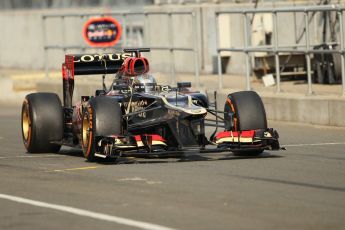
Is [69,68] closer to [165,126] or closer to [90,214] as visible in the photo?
[165,126]

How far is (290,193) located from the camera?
11.8 metres

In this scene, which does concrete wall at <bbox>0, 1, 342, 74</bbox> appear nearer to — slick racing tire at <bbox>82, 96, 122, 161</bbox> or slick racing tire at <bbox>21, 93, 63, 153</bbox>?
slick racing tire at <bbox>21, 93, 63, 153</bbox>

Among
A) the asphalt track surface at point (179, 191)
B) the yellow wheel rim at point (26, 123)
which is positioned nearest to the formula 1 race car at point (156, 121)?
the asphalt track surface at point (179, 191)

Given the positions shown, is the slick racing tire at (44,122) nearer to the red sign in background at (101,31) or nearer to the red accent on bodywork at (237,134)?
the red accent on bodywork at (237,134)

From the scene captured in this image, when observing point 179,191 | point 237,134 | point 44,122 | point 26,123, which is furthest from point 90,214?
point 26,123

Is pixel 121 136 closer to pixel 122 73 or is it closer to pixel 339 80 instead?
pixel 122 73

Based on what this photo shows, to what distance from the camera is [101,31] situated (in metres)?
30.9

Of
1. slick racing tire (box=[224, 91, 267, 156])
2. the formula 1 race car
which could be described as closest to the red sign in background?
the formula 1 race car

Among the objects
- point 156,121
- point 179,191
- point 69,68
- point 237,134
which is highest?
point 69,68

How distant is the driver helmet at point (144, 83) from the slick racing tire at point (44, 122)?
1435 mm

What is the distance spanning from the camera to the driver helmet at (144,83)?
643 inches

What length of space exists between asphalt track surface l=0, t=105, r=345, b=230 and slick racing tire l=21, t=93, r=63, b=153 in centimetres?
25

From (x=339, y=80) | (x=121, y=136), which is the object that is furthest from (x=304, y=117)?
(x=121, y=136)

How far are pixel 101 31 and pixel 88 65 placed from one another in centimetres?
1287
